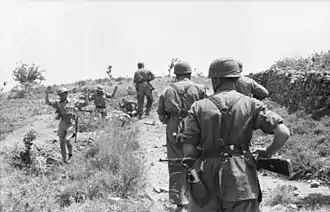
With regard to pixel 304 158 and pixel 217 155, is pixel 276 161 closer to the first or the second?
pixel 217 155

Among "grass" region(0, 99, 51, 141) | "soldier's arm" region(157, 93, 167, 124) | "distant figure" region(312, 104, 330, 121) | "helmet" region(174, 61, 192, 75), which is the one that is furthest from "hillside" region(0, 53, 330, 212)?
"grass" region(0, 99, 51, 141)

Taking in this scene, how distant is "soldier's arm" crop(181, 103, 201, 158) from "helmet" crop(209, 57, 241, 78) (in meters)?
0.35

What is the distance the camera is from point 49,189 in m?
6.70

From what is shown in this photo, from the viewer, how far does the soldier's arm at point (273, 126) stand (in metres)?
3.32

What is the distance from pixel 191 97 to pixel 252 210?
2.38 metres

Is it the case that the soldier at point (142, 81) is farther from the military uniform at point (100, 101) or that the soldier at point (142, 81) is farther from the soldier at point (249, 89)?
the soldier at point (249, 89)

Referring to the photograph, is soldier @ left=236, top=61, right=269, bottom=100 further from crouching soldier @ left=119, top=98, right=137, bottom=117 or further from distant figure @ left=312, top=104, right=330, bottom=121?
crouching soldier @ left=119, top=98, right=137, bottom=117

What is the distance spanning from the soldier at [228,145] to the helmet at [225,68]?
159mm

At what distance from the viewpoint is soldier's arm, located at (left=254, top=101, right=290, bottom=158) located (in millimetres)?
3324

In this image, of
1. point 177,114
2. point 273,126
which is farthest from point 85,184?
point 273,126

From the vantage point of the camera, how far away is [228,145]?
346 cm

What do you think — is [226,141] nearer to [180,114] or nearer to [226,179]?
[226,179]

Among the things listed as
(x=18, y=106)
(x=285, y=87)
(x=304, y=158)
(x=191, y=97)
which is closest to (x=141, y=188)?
(x=191, y=97)

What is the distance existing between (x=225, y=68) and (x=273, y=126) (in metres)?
0.63
